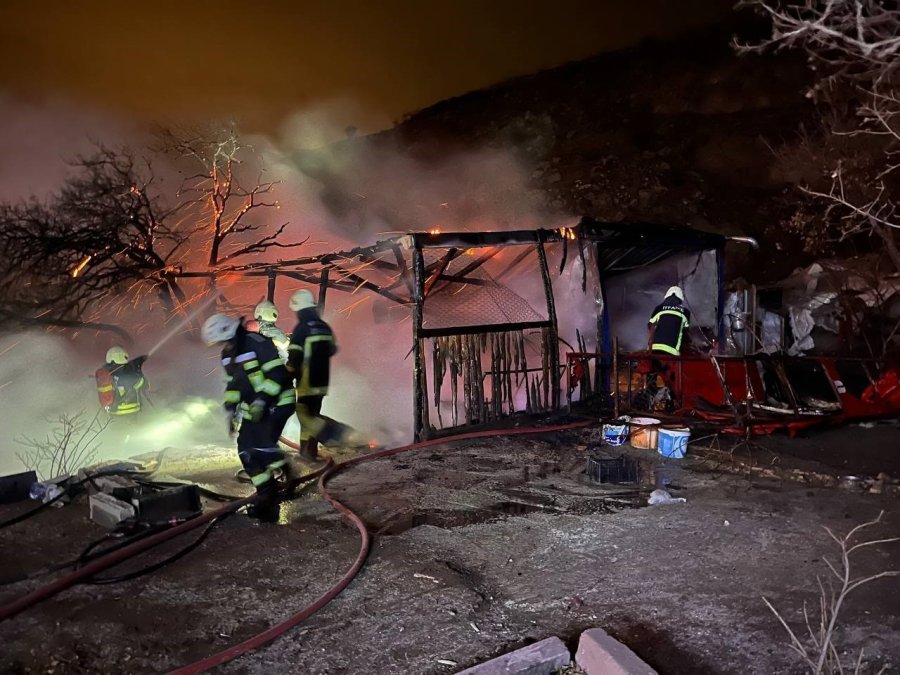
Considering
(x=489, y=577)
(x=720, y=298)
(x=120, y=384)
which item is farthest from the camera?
(x=720, y=298)

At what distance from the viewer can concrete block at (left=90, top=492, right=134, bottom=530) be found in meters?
5.11

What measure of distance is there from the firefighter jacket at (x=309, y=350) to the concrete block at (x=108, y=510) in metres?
2.54

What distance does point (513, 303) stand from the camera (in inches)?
406

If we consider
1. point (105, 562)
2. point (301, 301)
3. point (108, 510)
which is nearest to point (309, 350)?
point (301, 301)

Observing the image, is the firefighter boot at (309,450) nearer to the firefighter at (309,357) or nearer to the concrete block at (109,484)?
the firefighter at (309,357)

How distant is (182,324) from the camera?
12.5m

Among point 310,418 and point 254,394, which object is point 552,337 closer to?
point 310,418

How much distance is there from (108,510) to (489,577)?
3.57 metres

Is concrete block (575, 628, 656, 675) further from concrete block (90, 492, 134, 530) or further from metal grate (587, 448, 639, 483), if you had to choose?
concrete block (90, 492, 134, 530)

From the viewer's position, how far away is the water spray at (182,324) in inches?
466

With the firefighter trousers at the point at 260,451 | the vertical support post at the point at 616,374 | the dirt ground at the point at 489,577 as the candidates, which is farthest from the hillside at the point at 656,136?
the firefighter trousers at the point at 260,451

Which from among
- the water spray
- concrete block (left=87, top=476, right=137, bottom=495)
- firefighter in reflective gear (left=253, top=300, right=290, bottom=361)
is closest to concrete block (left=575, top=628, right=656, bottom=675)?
concrete block (left=87, top=476, right=137, bottom=495)

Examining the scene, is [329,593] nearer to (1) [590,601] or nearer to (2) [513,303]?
(1) [590,601]

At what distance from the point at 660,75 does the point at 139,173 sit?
30430 mm
